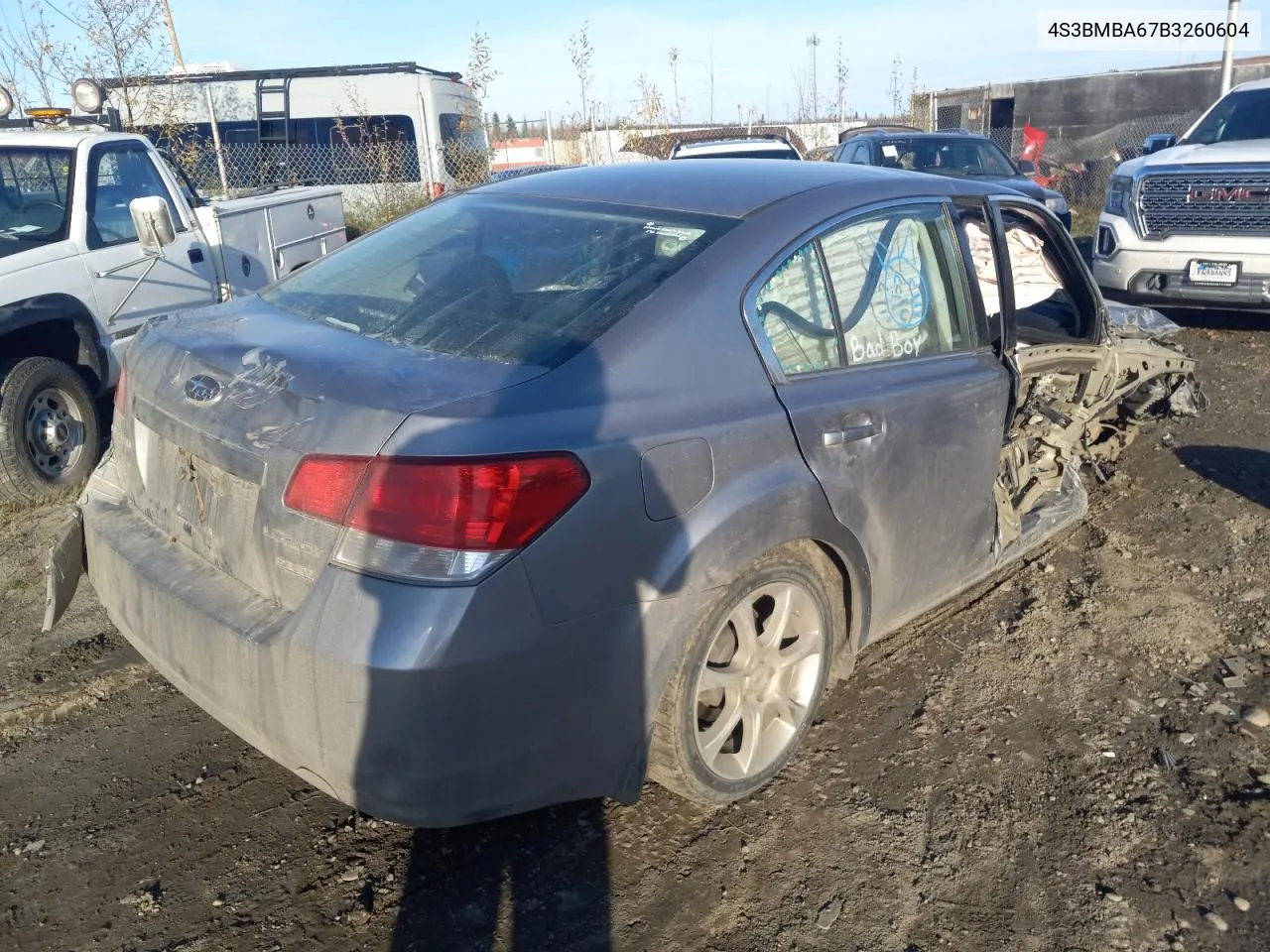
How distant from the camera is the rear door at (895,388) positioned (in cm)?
279

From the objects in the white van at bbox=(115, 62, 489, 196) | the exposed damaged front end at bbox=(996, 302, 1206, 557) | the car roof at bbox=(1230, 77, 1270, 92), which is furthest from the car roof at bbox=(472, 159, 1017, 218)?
the white van at bbox=(115, 62, 489, 196)

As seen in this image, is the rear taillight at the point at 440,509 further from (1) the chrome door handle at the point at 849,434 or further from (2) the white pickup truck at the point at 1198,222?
(2) the white pickup truck at the point at 1198,222

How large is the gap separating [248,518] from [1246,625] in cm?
356

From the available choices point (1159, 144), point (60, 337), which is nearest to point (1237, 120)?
point (1159, 144)

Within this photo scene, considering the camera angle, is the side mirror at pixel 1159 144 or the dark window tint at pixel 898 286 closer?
the dark window tint at pixel 898 286

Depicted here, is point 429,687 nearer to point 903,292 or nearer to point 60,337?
point 903,292

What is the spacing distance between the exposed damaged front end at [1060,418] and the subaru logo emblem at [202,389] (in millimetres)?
2621

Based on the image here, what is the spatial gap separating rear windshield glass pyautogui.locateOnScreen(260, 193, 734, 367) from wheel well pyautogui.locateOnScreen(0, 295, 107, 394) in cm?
269

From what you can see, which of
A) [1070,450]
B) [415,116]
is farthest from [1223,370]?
[415,116]

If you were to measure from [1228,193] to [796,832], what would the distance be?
7314 mm

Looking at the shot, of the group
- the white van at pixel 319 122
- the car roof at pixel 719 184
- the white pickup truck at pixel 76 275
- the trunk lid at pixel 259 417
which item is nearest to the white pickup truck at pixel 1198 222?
the car roof at pixel 719 184

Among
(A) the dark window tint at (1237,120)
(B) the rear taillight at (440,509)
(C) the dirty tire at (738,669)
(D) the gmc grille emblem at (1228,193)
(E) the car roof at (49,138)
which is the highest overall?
(E) the car roof at (49,138)

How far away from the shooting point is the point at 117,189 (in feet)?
19.9

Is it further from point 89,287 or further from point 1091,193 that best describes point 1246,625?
point 1091,193
